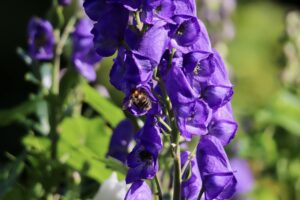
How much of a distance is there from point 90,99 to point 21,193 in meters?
0.21

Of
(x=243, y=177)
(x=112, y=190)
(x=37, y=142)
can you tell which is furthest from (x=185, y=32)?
(x=243, y=177)

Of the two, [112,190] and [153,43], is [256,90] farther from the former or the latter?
[153,43]

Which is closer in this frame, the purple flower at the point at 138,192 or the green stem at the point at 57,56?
the purple flower at the point at 138,192

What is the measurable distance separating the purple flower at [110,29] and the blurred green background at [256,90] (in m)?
0.60

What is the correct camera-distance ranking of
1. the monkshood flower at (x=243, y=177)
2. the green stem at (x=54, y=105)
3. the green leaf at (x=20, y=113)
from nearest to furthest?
the green stem at (x=54, y=105) → the green leaf at (x=20, y=113) → the monkshood flower at (x=243, y=177)

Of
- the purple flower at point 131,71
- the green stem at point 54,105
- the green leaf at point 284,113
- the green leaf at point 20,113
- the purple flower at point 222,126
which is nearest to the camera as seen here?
the purple flower at point 131,71

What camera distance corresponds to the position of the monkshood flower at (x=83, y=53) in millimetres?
1459

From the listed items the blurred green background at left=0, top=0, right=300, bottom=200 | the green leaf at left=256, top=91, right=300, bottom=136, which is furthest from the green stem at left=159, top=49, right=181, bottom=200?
the green leaf at left=256, top=91, right=300, bottom=136

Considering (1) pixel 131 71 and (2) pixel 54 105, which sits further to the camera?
(2) pixel 54 105

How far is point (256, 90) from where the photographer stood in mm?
4730

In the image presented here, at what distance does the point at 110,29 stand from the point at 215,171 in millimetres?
226

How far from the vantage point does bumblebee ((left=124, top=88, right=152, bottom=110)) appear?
0.93 meters

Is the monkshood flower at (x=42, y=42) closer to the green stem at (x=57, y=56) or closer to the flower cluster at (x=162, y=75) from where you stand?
the green stem at (x=57, y=56)

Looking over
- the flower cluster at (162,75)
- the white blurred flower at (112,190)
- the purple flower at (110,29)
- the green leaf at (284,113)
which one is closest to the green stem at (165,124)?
the flower cluster at (162,75)
